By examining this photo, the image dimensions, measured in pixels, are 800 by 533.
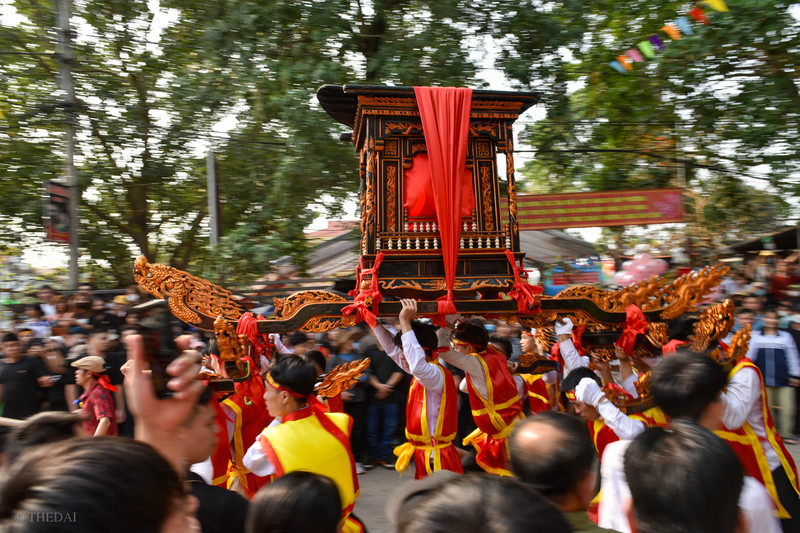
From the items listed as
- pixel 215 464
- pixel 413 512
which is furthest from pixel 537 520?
pixel 215 464

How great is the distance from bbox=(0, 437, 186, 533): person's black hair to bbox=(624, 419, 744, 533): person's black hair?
1.13 meters

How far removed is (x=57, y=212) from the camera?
7.28m

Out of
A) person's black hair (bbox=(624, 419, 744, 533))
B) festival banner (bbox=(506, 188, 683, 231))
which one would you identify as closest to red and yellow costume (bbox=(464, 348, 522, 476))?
person's black hair (bbox=(624, 419, 744, 533))

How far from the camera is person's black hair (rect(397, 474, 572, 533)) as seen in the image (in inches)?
38.3

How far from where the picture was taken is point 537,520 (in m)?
0.99

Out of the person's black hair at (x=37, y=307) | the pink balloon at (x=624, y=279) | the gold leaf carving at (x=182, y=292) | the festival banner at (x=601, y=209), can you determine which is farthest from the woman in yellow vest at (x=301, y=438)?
the festival banner at (x=601, y=209)

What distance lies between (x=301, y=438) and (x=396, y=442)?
3.84 meters

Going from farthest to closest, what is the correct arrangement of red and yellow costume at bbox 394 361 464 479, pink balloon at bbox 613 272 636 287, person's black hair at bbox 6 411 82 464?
pink balloon at bbox 613 272 636 287 < red and yellow costume at bbox 394 361 464 479 < person's black hair at bbox 6 411 82 464

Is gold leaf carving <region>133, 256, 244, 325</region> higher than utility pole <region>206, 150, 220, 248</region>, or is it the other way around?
utility pole <region>206, 150, 220, 248</region>

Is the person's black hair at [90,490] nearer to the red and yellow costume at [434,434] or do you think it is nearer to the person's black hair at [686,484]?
the person's black hair at [686,484]

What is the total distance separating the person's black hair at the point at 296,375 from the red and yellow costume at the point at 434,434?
4.18 feet

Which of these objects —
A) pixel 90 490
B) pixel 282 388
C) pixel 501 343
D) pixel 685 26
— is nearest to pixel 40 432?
pixel 282 388

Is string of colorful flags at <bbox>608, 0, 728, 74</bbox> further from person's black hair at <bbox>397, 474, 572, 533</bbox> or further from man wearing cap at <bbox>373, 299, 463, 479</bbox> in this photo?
person's black hair at <bbox>397, 474, 572, 533</bbox>

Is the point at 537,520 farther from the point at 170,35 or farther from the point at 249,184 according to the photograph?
the point at 170,35
